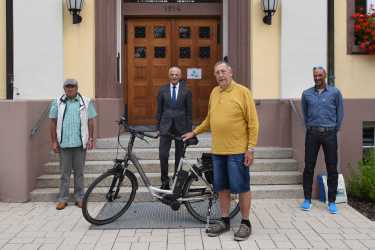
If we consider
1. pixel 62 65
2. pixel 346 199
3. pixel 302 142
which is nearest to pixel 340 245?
pixel 346 199

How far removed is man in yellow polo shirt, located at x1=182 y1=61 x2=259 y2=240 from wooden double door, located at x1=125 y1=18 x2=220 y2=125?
498 cm

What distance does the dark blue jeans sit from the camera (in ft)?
23.9

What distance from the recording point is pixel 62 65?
9.46 meters

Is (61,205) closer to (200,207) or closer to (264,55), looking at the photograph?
(200,207)

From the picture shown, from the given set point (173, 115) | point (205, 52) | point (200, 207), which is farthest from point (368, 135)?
point (200, 207)

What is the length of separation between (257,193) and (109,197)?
2.42 meters

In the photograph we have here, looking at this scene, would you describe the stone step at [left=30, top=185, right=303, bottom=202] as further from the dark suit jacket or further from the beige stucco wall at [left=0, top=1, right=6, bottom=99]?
the beige stucco wall at [left=0, top=1, right=6, bottom=99]

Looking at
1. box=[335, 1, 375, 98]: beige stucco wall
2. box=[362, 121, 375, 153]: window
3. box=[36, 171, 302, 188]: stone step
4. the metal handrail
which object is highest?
box=[335, 1, 375, 98]: beige stucco wall

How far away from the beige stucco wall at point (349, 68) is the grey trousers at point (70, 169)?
477 centimetres

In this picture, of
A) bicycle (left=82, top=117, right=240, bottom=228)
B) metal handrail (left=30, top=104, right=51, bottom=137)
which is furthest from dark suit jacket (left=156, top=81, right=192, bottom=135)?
metal handrail (left=30, top=104, right=51, bottom=137)

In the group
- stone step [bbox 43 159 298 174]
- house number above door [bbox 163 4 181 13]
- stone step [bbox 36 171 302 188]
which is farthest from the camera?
house number above door [bbox 163 4 181 13]

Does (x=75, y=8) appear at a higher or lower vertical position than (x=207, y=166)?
higher

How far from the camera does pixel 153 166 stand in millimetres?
8602

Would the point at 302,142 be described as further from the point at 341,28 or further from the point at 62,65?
the point at 62,65
